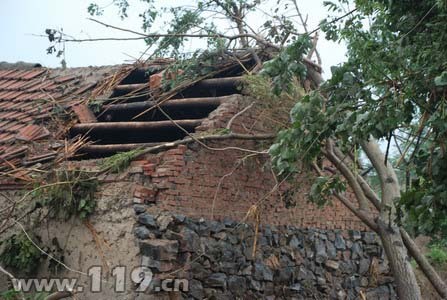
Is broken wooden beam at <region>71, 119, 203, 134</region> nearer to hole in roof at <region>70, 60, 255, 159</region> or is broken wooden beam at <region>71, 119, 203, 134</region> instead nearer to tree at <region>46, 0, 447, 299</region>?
hole in roof at <region>70, 60, 255, 159</region>

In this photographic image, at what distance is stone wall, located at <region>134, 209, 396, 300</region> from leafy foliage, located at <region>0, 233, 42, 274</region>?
142cm

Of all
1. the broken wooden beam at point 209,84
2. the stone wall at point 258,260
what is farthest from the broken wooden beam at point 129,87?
the stone wall at point 258,260

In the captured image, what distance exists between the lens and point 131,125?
10414mm

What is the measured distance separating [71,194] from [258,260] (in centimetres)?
256

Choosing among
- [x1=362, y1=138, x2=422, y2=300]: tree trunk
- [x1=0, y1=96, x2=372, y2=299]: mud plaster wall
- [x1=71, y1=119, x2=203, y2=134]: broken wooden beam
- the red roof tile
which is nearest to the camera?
[x1=0, y1=96, x2=372, y2=299]: mud plaster wall

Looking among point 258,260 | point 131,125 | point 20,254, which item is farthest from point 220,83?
point 20,254

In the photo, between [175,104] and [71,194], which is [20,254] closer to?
[71,194]

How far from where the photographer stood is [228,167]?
978 cm

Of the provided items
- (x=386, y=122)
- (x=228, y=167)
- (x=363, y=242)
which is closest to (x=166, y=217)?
(x=228, y=167)

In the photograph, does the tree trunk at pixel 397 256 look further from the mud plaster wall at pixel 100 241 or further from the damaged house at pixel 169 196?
the mud plaster wall at pixel 100 241

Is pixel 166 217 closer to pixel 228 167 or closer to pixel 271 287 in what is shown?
pixel 228 167

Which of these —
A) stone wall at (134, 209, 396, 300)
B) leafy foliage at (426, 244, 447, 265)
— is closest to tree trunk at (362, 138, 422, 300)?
stone wall at (134, 209, 396, 300)

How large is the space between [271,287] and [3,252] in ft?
11.2

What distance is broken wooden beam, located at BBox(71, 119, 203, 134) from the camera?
10016mm
